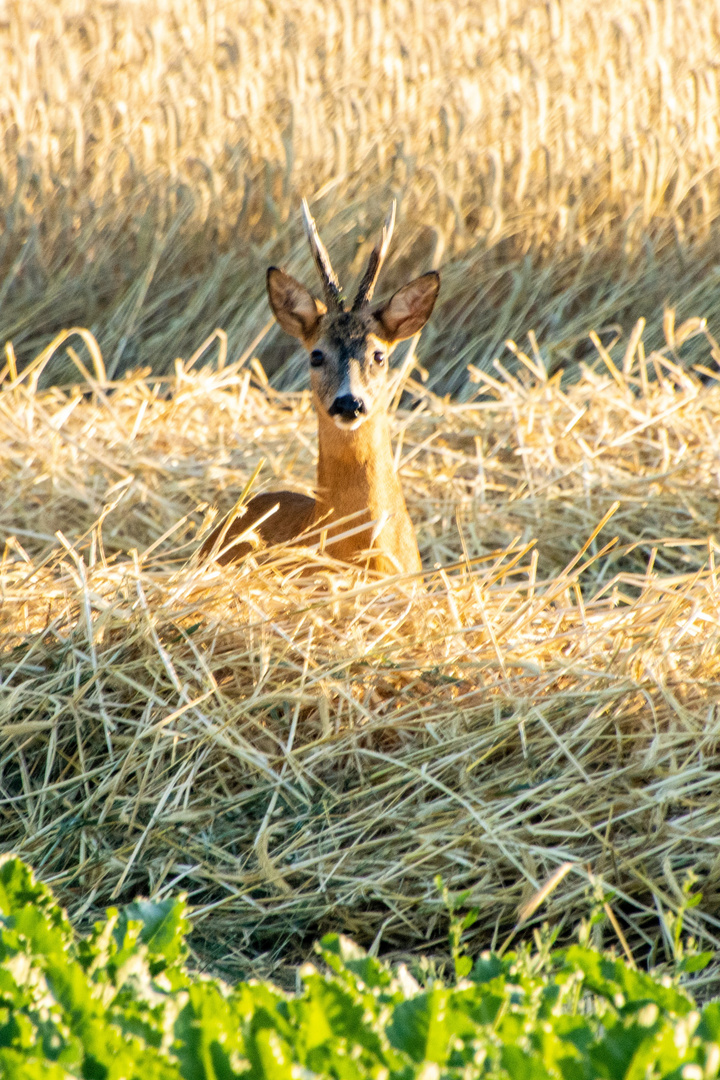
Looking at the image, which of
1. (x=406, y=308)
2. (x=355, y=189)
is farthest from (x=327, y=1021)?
(x=355, y=189)

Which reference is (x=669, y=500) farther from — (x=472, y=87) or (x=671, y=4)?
(x=671, y=4)

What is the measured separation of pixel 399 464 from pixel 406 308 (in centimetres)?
118

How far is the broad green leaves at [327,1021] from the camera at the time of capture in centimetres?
176

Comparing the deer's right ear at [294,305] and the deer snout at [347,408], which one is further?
the deer's right ear at [294,305]

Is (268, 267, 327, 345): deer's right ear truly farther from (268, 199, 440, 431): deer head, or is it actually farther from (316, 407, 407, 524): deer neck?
(316, 407, 407, 524): deer neck

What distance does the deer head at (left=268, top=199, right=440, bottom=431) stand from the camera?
4.69 metres

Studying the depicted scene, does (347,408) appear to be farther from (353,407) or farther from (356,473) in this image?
(356,473)

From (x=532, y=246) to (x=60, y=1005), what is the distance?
301 inches

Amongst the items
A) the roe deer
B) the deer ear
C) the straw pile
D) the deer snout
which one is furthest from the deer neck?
the straw pile

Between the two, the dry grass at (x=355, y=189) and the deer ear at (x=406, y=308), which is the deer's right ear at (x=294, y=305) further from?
the dry grass at (x=355, y=189)

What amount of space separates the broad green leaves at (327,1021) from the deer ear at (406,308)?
3194 mm

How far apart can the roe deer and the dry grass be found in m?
3.18

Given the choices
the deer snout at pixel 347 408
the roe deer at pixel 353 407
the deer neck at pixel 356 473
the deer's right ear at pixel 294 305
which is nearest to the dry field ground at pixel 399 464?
the roe deer at pixel 353 407

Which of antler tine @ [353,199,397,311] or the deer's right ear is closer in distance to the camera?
antler tine @ [353,199,397,311]
